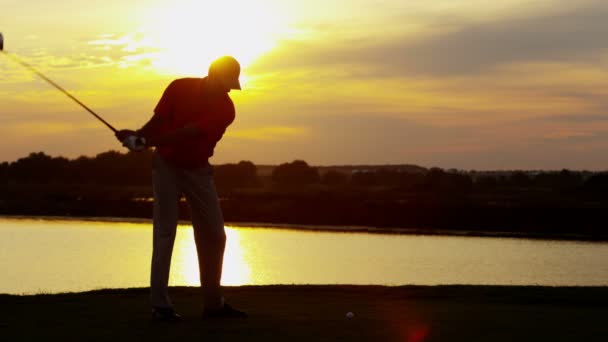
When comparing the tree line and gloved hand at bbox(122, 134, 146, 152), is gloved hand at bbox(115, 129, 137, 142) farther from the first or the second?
the tree line

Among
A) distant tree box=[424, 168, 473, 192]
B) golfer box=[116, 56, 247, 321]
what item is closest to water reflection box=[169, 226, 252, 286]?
golfer box=[116, 56, 247, 321]

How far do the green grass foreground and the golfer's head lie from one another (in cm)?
189

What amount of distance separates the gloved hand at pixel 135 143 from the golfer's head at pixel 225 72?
776 millimetres

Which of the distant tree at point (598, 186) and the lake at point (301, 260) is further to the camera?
the distant tree at point (598, 186)

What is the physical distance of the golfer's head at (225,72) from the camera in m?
8.23

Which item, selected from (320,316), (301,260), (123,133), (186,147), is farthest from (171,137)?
(301,260)

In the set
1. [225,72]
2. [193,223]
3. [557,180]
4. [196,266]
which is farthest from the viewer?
[557,180]

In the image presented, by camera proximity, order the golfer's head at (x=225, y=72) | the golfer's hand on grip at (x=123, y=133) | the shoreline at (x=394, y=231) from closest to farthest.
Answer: the golfer's hand on grip at (x=123, y=133) < the golfer's head at (x=225, y=72) < the shoreline at (x=394, y=231)

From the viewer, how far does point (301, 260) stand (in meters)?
38.5

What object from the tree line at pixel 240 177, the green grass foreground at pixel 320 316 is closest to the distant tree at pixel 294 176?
the tree line at pixel 240 177

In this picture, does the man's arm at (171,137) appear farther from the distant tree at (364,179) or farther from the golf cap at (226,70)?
the distant tree at (364,179)

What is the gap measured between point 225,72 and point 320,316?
2121mm

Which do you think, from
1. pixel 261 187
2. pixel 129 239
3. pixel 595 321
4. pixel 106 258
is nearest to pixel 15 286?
pixel 106 258

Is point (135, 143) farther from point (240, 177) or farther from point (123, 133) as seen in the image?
point (240, 177)
